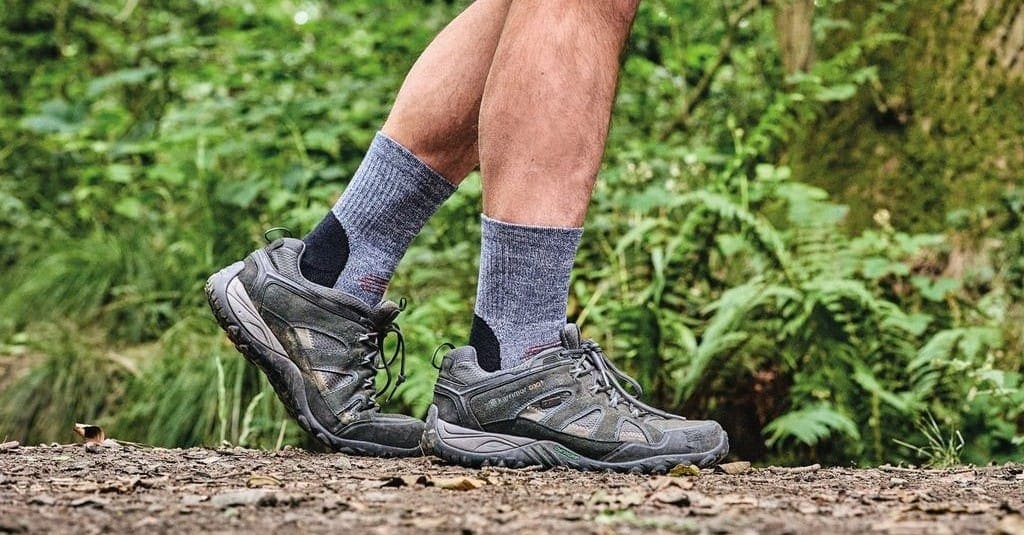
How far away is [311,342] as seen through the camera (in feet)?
6.88

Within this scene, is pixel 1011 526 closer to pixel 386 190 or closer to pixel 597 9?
pixel 597 9

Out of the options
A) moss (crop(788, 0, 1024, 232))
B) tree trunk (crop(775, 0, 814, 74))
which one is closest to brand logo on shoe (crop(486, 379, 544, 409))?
moss (crop(788, 0, 1024, 232))

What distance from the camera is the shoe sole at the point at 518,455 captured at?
1.91 m

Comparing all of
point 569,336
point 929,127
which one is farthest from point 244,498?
point 929,127

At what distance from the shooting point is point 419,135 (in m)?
2.19

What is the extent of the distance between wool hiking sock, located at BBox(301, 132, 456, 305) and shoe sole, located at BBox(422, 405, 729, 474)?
1.39 feet

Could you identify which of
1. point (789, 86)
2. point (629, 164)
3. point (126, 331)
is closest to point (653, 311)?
point (629, 164)

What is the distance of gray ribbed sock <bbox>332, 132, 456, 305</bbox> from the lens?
217 cm

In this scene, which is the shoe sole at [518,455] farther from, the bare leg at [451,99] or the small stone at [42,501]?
the small stone at [42,501]

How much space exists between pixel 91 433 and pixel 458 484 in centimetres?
121

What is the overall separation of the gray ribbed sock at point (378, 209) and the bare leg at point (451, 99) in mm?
37

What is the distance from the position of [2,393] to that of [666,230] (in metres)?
2.96

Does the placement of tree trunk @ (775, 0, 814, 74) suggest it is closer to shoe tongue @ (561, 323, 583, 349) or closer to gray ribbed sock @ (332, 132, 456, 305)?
gray ribbed sock @ (332, 132, 456, 305)

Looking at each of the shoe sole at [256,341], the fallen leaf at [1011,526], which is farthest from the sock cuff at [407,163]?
the fallen leaf at [1011,526]
